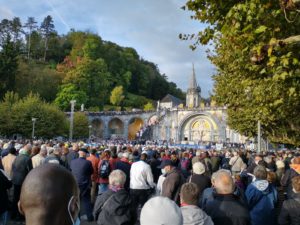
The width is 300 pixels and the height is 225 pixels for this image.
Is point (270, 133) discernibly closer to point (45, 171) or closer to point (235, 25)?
point (235, 25)

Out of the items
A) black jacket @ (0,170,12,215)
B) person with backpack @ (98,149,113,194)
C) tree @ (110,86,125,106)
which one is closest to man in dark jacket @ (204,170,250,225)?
black jacket @ (0,170,12,215)

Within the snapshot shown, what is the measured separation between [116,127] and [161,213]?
70659 mm

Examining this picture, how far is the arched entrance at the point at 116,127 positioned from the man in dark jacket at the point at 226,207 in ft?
220

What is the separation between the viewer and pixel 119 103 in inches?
3066

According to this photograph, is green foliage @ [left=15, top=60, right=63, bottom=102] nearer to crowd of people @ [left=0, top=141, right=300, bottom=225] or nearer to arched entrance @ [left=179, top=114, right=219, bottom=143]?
arched entrance @ [left=179, top=114, right=219, bottom=143]

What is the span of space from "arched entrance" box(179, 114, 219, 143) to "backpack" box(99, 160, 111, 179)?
185 ft

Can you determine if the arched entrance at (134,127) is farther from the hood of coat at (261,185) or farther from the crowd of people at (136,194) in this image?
the hood of coat at (261,185)

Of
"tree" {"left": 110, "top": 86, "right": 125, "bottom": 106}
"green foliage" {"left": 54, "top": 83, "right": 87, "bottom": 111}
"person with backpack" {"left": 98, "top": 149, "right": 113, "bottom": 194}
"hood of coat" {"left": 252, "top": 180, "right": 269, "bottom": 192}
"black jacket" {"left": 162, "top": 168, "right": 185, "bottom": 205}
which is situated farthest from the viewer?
"tree" {"left": 110, "top": 86, "right": 125, "bottom": 106}

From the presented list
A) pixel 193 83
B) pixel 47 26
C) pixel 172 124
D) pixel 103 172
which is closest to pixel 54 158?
pixel 103 172

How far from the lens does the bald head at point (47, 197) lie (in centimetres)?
159

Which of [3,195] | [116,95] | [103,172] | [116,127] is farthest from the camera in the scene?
[116,95]

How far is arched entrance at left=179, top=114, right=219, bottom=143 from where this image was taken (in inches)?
2591

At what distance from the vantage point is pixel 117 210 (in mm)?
5367

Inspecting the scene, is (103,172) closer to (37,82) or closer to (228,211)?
(228,211)
